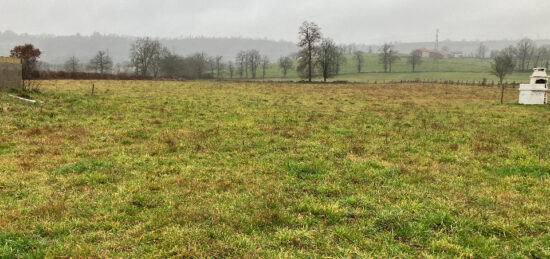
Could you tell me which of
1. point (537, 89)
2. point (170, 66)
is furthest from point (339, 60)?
point (537, 89)

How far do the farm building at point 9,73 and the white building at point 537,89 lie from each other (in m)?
41.9

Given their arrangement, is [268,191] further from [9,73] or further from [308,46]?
[308,46]

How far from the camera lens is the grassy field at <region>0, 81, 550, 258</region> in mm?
5539

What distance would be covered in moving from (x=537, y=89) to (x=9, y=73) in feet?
141

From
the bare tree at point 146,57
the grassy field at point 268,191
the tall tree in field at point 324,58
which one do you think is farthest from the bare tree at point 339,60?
the grassy field at point 268,191

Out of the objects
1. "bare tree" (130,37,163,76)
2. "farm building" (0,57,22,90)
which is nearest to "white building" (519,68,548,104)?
"farm building" (0,57,22,90)

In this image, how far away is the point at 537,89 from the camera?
85.5 ft

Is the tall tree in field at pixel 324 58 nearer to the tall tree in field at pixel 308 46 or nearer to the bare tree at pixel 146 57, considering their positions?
the tall tree in field at pixel 308 46

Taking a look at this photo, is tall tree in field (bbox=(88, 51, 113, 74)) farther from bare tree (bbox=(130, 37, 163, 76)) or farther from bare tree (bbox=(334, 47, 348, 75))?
bare tree (bbox=(334, 47, 348, 75))

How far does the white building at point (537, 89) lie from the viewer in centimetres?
2562

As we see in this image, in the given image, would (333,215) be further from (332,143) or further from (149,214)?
(332,143)

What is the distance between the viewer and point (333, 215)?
666 centimetres

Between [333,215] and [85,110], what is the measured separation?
60.6ft

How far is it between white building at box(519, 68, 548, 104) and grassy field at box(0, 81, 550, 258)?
1422cm
